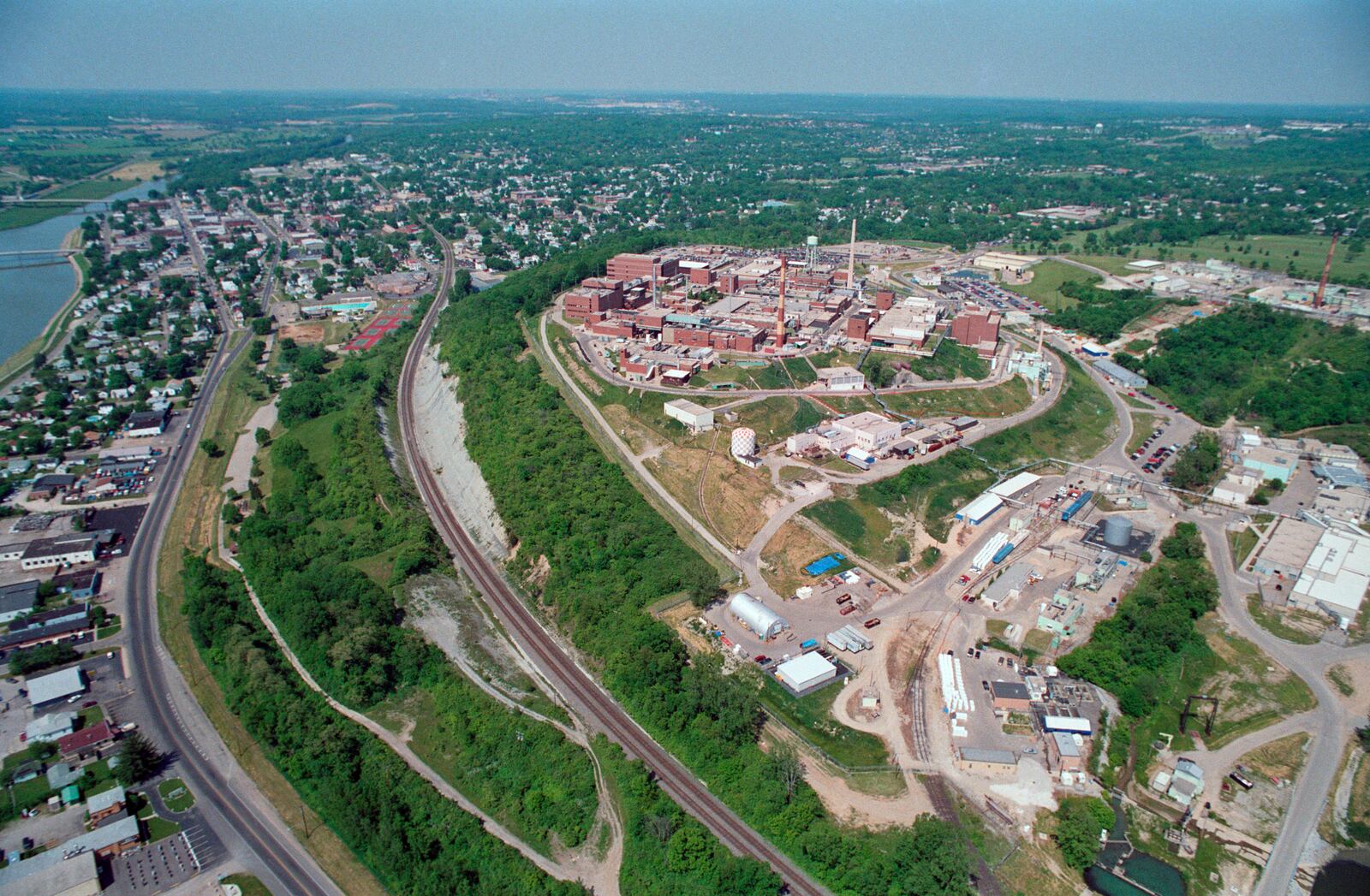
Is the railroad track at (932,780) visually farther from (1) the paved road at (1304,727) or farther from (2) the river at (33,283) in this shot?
(2) the river at (33,283)

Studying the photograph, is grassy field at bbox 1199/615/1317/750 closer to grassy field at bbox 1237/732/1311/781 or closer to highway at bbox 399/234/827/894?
grassy field at bbox 1237/732/1311/781

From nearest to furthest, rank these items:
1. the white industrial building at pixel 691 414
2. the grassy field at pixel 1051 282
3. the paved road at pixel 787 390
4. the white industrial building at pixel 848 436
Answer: the white industrial building at pixel 848 436, the white industrial building at pixel 691 414, the paved road at pixel 787 390, the grassy field at pixel 1051 282

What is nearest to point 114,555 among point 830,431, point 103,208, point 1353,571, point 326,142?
point 830,431

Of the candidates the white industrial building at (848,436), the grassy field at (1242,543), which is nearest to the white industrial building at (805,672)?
the white industrial building at (848,436)

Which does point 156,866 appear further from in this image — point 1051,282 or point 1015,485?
point 1051,282


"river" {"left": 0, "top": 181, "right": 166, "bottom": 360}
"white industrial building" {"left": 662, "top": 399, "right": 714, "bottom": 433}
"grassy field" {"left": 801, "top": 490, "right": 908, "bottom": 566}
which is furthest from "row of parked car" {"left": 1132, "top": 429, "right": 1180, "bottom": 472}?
"river" {"left": 0, "top": 181, "right": 166, "bottom": 360}
